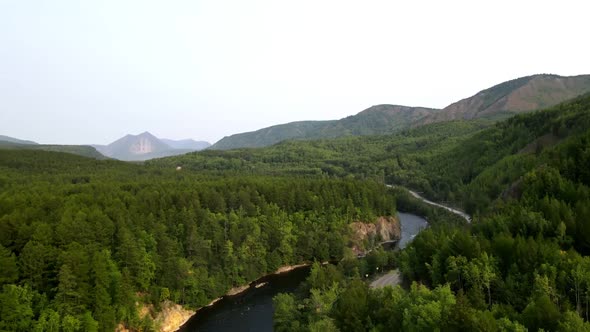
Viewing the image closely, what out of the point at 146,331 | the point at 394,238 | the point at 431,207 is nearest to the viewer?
the point at 146,331

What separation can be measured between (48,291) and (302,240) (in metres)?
58.9

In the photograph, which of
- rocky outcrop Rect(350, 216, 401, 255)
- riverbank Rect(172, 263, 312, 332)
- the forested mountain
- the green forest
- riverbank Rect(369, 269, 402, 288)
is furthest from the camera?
rocky outcrop Rect(350, 216, 401, 255)

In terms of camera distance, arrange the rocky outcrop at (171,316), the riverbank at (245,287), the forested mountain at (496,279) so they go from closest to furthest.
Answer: the forested mountain at (496,279)
the rocky outcrop at (171,316)
the riverbank at (245,287)

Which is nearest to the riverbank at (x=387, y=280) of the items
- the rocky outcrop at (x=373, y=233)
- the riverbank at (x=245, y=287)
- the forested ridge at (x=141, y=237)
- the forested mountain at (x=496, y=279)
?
the forested mountain at (x=496, y=279)

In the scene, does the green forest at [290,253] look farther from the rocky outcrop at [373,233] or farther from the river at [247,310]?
the rocky outcrop at [373,233]

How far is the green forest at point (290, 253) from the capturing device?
45.2m

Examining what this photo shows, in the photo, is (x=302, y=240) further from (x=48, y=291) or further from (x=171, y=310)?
(x=48, y=291)

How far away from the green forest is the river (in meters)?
3.39

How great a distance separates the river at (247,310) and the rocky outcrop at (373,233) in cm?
2166

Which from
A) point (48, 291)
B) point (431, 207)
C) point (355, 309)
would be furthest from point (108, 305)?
point (431, 207)

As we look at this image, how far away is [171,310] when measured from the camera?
249 ft

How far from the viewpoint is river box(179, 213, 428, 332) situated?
72.1m

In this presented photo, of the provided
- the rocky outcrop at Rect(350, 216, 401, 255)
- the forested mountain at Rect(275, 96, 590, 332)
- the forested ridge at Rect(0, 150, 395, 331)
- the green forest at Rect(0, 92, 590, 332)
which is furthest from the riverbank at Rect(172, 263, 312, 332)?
the forested mountain at Rect(275, 96, 590, 332)

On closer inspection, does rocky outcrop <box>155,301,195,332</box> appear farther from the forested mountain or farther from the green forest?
the forested mountain
